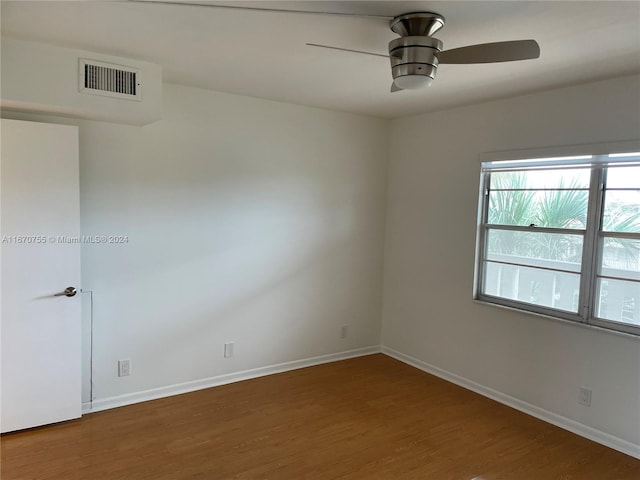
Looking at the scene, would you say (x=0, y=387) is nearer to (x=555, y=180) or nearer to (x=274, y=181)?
(x=274, y=181)

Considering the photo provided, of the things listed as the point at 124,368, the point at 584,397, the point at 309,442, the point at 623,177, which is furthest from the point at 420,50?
the point at 124,368

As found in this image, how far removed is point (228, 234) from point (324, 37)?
1.98 metres

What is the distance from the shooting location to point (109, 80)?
9.18 feet

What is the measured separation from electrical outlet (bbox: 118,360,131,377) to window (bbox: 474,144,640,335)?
119 inches

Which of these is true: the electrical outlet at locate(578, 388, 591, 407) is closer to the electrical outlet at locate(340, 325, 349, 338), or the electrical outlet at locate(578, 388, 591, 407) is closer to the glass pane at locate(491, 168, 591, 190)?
the glass pane at locate(491, 168, 591, 190)

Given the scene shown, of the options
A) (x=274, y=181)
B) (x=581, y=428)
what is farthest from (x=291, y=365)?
(x=581, y=428)

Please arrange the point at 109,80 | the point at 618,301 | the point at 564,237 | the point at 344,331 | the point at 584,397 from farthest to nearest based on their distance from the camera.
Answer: the point at 344,331
the point at 564,237
the point at 584,397
the point at 618,301
the point at 109,80

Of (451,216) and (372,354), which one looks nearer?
(451,216)

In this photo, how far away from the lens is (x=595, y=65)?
270cm

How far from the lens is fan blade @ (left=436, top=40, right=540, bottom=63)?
1882 millimetres

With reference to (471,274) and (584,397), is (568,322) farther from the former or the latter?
(471,274)

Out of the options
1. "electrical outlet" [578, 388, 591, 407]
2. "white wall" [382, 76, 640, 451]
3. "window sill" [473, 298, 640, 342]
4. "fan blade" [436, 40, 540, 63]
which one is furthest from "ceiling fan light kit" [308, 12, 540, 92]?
"electrical outlet" [578, 388, 591, 407]

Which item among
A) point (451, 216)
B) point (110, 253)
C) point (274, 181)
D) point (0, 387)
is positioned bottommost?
point (0, 387)

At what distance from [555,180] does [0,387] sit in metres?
4.20
